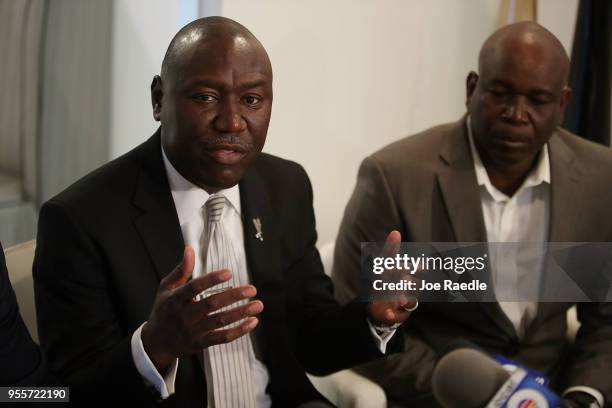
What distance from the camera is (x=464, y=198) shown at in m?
1.68

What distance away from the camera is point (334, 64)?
264 centimetres

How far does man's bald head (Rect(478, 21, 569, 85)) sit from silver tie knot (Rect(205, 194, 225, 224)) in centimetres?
73

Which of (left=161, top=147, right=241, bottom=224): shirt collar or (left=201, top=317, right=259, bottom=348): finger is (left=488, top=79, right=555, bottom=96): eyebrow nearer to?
(left=161, top=147, right=241, bottom=224): shirt collar

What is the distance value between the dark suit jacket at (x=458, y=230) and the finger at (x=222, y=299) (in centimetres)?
75

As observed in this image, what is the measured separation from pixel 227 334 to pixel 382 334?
45 cm

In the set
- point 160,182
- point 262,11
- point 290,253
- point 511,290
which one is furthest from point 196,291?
point 262,11

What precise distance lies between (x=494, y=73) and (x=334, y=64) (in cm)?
106

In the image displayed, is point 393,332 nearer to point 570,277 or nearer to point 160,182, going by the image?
point 570,277

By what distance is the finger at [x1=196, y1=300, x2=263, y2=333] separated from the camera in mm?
1013

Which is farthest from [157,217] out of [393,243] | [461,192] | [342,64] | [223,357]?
[342,64]

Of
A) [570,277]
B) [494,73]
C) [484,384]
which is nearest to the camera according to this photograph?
[484,384]

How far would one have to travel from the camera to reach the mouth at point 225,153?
126 cm

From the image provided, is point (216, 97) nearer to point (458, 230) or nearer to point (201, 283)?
point (201, 283)

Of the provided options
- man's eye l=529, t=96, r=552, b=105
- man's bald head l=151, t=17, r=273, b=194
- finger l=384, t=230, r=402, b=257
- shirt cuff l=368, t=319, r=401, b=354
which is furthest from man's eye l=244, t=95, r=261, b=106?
man's eye l=529, t=96, r=552, b=105
